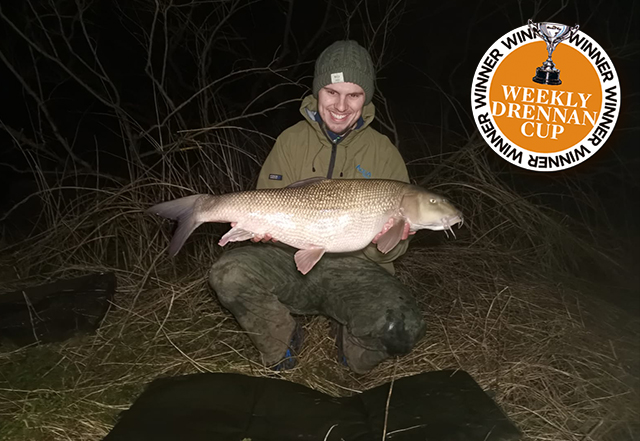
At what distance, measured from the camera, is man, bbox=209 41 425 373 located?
2.28 m

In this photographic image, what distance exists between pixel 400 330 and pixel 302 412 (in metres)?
0.56

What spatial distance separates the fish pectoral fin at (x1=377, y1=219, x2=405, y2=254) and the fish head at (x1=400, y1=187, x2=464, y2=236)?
2.3 inches

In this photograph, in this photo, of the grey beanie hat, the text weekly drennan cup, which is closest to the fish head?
the grey beanie hat

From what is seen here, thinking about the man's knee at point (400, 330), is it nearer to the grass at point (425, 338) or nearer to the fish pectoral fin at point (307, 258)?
the grass at point (425, 338)

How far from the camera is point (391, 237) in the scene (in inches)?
86.1

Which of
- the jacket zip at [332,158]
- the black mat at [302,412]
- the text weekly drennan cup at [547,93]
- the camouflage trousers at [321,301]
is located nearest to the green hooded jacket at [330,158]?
the jacket zip at [332,158]

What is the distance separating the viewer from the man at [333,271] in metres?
2.28

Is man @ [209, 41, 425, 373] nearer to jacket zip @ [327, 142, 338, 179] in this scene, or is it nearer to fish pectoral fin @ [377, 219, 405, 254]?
jacket zip @ [327, 142, 338, 179]

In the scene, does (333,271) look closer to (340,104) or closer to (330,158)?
(330,158)

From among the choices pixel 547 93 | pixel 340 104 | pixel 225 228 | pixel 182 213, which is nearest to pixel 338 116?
pixel 340 104

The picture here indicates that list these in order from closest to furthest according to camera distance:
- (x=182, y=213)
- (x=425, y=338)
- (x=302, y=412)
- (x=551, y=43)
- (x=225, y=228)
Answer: (x=302, y=412), (x=182, y=213), (x=425, y=338), (x=551, y=43), (x=225, y=228)

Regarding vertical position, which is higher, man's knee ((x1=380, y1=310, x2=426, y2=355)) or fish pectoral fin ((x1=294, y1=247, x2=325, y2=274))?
fish pectoral fin ((x1=294, y1=247, x2=325, y2=274))

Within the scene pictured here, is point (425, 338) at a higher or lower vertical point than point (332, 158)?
lower

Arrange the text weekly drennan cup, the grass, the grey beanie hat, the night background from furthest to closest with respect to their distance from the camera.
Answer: the text weekly drennan cup < the grey beanie hat < the night background < the grass
